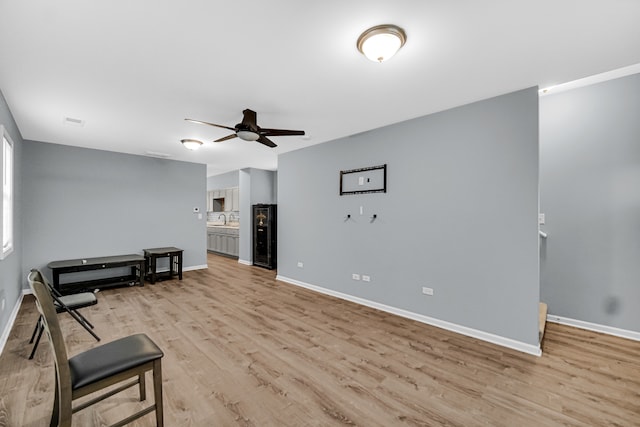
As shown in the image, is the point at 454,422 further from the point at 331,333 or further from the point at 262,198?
the point at 262,198

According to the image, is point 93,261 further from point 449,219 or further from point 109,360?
point 449,219

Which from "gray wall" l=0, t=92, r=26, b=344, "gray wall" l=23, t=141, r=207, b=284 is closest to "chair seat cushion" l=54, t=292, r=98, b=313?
"gray wall" l=0, t=92, r=26, b=344

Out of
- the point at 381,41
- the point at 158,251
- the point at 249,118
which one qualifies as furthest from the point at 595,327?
the point at 158,251

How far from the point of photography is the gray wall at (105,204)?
189 inches

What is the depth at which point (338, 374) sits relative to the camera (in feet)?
7.79

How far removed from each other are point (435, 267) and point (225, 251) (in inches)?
269

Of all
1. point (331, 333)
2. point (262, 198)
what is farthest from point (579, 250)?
point (262, 198)

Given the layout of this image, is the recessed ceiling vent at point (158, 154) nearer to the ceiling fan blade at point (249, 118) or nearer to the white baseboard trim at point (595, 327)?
the ceiling fan blade at point (249, 118)

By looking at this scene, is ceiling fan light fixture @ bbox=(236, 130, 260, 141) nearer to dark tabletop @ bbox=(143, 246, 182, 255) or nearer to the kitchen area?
dark tabletop @ bbox=(143, 246, 182, 255)

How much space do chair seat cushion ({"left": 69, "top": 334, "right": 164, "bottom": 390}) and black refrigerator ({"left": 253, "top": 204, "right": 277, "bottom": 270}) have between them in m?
4.96

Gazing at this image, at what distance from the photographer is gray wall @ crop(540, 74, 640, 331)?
3.09m

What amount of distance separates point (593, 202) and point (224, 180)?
8622mm

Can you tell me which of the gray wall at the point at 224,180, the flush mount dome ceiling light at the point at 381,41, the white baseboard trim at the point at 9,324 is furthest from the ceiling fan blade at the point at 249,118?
the gray wall at the point at 224,180

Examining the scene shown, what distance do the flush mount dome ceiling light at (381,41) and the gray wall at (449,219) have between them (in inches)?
65.7
